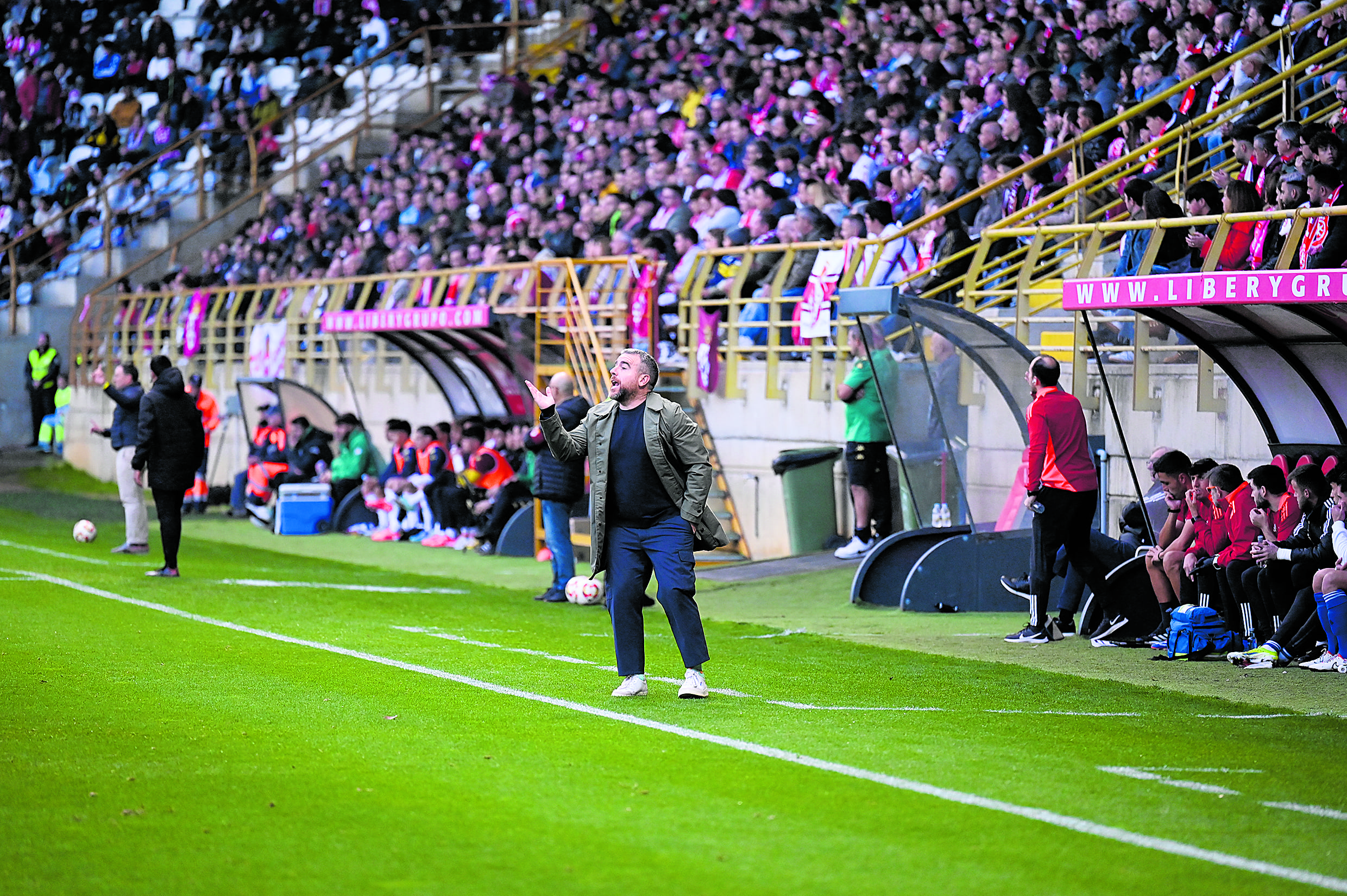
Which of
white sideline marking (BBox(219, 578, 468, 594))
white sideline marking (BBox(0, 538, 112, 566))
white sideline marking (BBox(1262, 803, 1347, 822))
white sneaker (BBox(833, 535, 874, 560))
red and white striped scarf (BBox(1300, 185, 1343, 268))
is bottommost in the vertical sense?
white sideline marking (BBox(1262, 803, 1347, 822))

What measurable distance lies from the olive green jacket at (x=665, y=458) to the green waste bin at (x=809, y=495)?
8.50 metres

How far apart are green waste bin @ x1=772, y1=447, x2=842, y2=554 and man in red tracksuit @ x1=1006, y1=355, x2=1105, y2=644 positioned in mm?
5771

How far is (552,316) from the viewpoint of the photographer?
21.7 metres

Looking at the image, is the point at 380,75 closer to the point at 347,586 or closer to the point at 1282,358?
the point at 347,586

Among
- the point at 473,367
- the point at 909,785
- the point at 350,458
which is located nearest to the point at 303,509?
the point at 350,458

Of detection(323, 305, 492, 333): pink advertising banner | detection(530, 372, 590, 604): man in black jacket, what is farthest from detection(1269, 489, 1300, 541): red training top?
detection(323, 305, 492, 333): pink advertising banner

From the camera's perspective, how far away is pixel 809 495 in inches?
721

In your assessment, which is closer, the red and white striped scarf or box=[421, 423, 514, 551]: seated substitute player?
the red and white striped scarf

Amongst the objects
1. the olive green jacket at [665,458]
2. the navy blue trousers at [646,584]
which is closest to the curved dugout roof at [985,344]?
the olive green jacket at [665,458]

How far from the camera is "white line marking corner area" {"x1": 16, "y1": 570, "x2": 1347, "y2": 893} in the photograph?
6.11 metres

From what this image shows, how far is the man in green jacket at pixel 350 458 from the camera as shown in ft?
77.3

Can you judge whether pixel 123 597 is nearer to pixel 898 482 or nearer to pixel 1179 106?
pixel 898 482

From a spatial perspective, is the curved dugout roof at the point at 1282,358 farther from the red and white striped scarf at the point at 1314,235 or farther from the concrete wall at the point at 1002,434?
the concrete wall at the point at 1002,434

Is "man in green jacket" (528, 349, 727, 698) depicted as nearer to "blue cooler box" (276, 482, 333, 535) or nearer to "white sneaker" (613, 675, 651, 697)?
"white sneaker" (613, 675, 651, 697)
